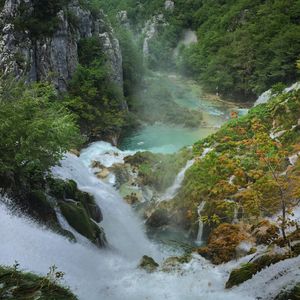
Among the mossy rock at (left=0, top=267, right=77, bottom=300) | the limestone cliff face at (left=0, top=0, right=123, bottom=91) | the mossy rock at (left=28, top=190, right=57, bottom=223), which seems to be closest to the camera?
the mossy rock at (left=0, top=267, right=77, bottom=300)

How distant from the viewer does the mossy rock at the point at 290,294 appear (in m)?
9.17

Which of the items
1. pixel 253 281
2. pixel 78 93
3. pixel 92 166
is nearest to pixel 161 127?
pixel 78 93

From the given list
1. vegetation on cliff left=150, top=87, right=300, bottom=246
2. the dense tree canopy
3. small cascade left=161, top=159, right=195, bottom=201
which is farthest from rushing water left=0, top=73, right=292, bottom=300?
vegetation on cliff left=150, top=87, right=300, bottom=246

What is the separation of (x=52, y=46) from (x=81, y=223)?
18.3 metres

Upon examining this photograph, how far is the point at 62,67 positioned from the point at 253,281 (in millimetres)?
24115

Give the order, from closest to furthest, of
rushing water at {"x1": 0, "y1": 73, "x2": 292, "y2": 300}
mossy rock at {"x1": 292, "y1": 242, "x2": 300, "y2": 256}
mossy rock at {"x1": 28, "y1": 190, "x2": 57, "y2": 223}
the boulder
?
rushing water at {"x1": 0, "y1": 73, "x2": 292, "y2": 300}
mossy rock at {"x1": 292, "y1": 242, "x2": 300, "y2": 256}
mossy rock at {"x1": 28, "y1": 190, "x2": 57, "y2": 223}
the boulder

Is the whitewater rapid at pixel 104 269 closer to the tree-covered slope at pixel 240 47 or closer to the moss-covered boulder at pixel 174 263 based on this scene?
the moss-covered boulder at pixel 174 263

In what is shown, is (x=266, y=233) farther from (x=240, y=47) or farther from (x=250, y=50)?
(x=240, y=47)

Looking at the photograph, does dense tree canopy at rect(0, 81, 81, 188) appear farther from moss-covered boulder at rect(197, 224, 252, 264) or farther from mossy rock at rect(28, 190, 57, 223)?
moss-covered boulder at rect(197, 224, 252, 264)

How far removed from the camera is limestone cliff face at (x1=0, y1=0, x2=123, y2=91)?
90.7ft

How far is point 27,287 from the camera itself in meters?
9.48

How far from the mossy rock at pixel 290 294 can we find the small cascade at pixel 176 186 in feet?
38.1

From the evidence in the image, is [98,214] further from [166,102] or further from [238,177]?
[166,102]

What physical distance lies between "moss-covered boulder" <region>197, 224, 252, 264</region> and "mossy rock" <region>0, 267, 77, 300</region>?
6.53 metres
